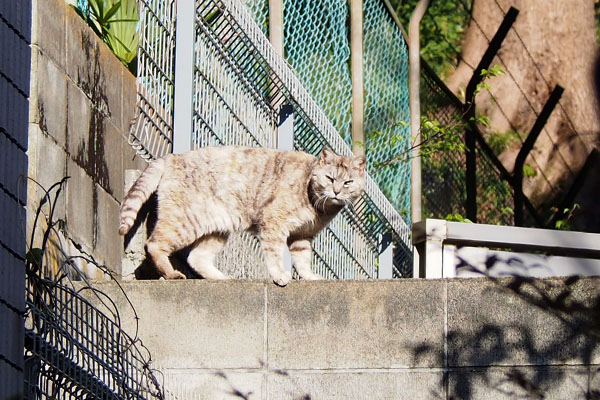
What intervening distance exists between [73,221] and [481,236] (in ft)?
7.12

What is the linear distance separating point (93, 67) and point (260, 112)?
1.59 m

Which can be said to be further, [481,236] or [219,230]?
[219,230]

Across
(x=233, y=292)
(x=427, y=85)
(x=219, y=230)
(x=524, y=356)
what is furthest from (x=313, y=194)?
(x=427, y=85)

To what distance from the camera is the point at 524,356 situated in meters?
5.06

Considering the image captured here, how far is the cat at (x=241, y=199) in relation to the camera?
6.46m

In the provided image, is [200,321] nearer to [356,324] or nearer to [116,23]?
[356,324]

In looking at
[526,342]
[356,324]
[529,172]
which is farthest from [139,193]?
[529,172]

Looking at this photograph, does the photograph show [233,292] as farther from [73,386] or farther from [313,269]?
[313,269]

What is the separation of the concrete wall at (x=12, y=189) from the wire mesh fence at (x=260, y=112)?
8.65 ft

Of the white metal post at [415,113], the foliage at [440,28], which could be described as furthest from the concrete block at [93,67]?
the foliage at [440,28]

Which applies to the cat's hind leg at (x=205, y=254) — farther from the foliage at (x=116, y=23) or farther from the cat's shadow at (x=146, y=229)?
the foliage at (x=116, y=23)

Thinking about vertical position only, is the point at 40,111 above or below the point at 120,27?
below

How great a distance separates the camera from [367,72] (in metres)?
8.42

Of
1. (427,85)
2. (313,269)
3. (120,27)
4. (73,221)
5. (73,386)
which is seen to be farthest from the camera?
(427,85)
